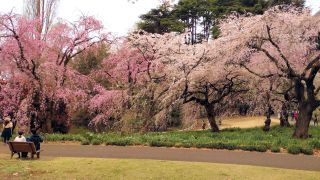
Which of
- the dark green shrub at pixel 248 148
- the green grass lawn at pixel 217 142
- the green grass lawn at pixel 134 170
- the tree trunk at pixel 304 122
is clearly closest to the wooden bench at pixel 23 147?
the green grass lawn at pixel 134 170

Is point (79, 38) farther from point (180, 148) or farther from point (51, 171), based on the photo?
point (51, 171)

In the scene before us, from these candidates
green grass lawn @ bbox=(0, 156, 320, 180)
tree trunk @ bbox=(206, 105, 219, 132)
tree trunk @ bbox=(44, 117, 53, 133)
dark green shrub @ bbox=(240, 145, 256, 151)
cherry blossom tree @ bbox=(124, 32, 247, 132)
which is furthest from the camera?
tree trunk @ bbox=(44, 117, 53, 133)

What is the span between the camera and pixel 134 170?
37.8 feet

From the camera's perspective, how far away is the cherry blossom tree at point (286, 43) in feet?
63.5

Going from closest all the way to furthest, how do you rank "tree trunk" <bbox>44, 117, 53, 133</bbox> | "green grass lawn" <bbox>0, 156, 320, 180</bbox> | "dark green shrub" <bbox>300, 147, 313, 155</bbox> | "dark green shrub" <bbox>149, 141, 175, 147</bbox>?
"green grass lawn" <bbox>0, 156, 320, 180</bbox>
"dark green shrub" <bbox>300, 147, 313, 155</bbox>
"dark green shrub" <bbox>149, 141, 175, 147</bbox>
"tree trunk" <bbox>44, 117, 53, 133</bbox>

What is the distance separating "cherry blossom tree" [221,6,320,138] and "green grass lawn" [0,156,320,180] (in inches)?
341

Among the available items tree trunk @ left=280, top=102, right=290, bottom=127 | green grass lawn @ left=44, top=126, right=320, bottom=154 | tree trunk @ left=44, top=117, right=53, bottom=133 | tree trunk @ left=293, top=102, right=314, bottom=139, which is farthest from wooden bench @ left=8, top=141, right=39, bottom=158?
tree trunk @ left=280, top=102, right=290, bottom=127

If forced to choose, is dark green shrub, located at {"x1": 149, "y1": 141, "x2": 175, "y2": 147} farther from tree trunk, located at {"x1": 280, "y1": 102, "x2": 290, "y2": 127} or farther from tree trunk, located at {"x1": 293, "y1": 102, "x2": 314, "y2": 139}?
tree trunk, located at {"x1": 280, "y1": 102, "x2": 290, "y2": 127}

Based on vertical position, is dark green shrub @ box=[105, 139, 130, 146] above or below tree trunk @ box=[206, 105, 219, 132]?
below

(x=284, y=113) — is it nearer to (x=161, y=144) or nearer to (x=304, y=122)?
(x=304, y=122)

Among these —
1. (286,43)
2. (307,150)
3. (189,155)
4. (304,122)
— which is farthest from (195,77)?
(307,150)

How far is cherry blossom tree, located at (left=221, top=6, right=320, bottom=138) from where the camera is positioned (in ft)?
63.5

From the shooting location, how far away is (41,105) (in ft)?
78.8

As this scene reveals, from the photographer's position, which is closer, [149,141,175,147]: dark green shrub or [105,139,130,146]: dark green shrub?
[149,141,175,147]: dark green shrub
